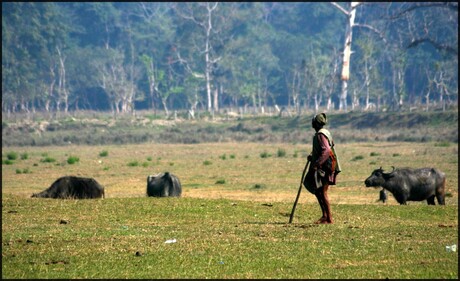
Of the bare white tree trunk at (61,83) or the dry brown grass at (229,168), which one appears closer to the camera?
the dry brown grass at (229,168)

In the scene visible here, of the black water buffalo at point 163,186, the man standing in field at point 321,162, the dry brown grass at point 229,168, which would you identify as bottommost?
the dry brown grass at point 229,168

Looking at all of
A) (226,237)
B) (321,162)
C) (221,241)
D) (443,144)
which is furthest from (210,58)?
(221,241)

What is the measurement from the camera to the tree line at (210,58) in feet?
277

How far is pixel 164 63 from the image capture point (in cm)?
9212

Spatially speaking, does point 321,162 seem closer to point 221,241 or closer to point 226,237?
point 226,237

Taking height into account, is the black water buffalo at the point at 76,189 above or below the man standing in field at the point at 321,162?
below

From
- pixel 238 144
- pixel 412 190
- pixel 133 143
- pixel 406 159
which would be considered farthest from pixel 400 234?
pixel 133 143

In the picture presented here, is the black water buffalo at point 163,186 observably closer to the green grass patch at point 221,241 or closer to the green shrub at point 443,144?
the green grass patch at point 221,241

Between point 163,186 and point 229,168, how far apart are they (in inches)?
604

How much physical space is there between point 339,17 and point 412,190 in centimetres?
8156

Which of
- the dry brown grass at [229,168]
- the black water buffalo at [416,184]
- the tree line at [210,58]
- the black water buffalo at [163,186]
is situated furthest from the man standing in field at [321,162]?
the tree line at [210,58]

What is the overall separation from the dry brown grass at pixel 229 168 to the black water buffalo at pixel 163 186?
255 cm

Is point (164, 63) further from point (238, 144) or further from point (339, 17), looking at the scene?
point (238, 144)

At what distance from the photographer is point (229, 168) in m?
38.1
